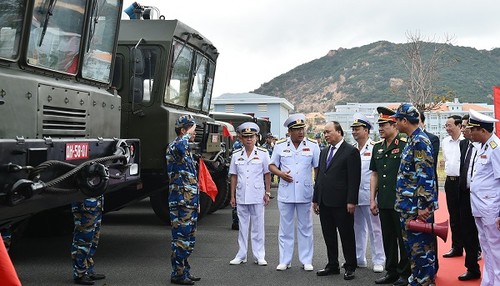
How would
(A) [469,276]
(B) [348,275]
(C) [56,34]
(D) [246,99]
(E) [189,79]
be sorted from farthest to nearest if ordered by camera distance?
1. (D) [246,99]
2. (E) [189,79]
3. (B) [348,275]
4. (A) [469,276]
5. (C) [56,34]

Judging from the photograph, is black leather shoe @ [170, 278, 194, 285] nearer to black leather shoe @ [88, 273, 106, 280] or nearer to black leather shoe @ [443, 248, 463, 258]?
black leather shoe @ [88, 273, 106, 280]

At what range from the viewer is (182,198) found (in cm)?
602

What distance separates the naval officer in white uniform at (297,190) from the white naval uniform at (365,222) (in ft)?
1.86

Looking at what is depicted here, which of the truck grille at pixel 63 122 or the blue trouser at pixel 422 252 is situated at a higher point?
the truck grille at pixel 63 122

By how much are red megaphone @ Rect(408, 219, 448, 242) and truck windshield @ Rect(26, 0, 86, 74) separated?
10.9ft

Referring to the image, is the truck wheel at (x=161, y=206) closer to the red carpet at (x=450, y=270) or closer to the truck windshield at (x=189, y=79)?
the truck windshield at (x=189, y=79)

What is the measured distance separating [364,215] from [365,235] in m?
0.24

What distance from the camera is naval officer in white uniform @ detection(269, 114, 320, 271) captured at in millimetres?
6832

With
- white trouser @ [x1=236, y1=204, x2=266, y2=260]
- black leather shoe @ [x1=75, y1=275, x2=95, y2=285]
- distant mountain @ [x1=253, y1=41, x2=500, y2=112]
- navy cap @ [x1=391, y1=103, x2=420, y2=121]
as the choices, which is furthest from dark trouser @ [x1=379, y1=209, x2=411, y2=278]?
distant mountain @ [x1=253, y1=41, x2=500, y2=112]

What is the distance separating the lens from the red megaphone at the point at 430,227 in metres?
5.02

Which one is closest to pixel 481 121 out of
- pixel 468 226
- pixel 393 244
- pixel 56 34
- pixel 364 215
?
pixel 468 226

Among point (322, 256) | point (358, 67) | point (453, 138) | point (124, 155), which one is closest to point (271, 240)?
point (322, 256)

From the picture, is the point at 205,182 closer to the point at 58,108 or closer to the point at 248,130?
the point at 248,130

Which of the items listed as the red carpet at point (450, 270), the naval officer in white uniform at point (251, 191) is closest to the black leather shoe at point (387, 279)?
the red carpet at point (450, 270)
